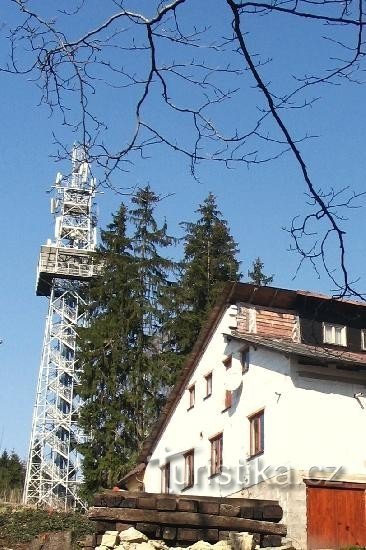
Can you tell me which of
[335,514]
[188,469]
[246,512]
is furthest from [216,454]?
[246,512]

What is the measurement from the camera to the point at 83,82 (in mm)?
4273

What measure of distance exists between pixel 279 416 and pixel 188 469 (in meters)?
7.65

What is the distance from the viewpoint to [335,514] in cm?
2044

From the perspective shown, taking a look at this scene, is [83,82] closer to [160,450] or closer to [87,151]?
[87,151]

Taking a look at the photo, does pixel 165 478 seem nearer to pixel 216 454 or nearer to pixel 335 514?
pixel 216 454

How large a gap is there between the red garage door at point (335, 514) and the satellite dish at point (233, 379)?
4674 millimetres

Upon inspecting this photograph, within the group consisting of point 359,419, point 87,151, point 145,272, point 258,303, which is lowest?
point 87,151

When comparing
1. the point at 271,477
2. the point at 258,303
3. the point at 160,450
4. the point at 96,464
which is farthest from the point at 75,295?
the point at 271,477

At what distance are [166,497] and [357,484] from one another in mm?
10144

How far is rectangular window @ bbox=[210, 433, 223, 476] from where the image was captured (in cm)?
2547

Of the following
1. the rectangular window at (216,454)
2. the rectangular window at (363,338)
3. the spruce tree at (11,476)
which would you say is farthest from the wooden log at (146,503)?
the spruce tree at (11,476)

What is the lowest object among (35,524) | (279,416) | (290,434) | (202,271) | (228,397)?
(35,524)

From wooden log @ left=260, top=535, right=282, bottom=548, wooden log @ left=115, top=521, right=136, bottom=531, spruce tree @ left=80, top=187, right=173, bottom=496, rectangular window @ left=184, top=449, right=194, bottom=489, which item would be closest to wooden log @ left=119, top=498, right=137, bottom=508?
wooden log @ left=115, top=521, right=136, bottom=531

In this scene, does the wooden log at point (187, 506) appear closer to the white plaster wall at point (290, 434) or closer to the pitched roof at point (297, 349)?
the pitched roof at point (297, 349)
